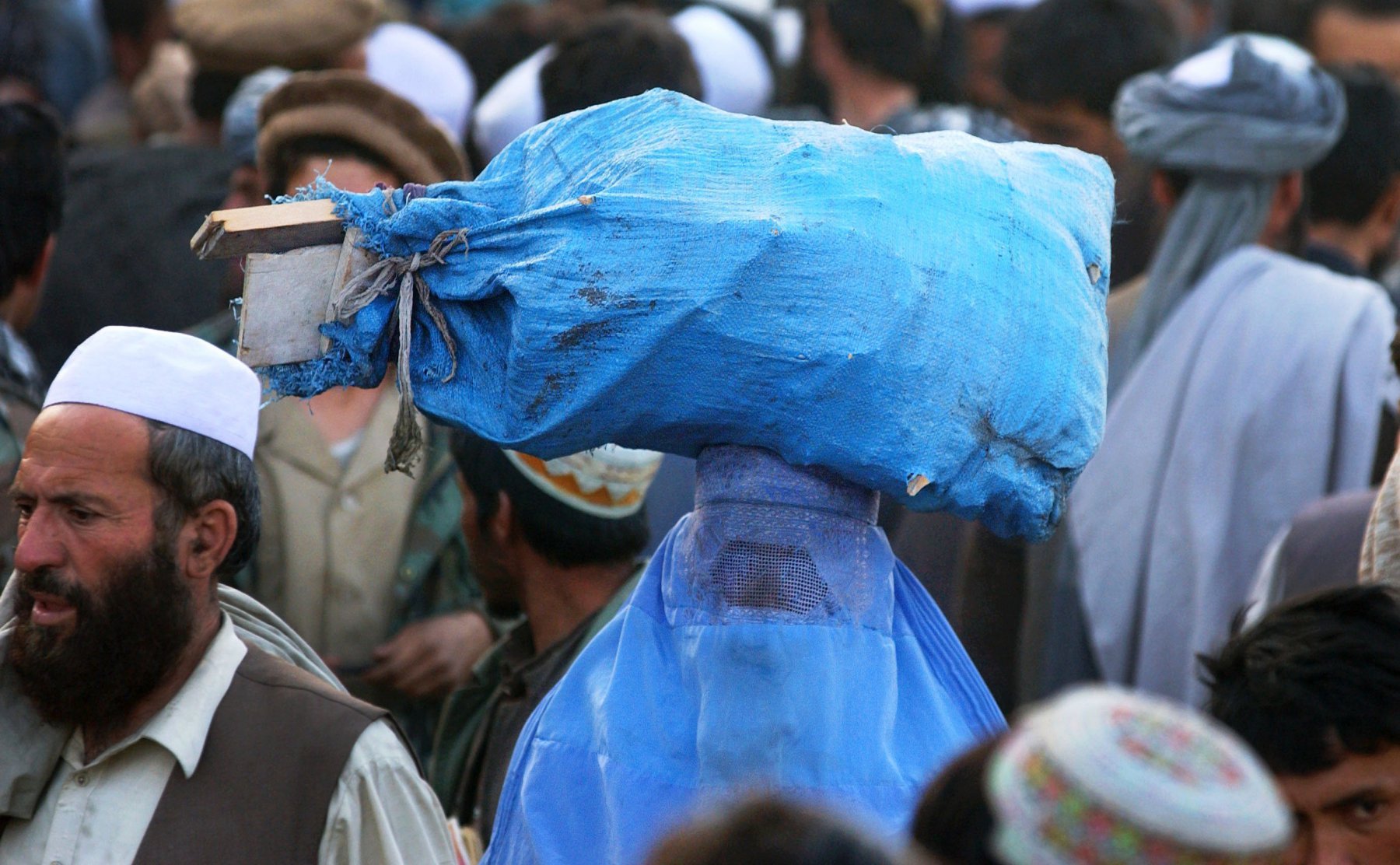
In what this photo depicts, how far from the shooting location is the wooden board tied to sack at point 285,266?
86.0 inches

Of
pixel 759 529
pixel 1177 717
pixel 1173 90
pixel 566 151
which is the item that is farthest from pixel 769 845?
pixel 1173 90

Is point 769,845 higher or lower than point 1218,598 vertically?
higher

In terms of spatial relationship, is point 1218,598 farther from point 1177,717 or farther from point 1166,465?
point 1177,717

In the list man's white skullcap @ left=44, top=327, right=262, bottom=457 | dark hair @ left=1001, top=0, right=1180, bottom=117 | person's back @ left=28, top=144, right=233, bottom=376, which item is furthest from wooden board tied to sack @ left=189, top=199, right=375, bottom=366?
dark hair @ left=1001, top=0, right=1180, bottom=117

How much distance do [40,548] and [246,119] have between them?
2829mm

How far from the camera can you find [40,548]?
264 cm

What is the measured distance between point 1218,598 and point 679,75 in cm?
187

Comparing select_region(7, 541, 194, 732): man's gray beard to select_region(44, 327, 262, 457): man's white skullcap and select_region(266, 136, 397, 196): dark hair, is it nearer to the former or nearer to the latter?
select_region(44, 327, 262, 457): man's white skullcap

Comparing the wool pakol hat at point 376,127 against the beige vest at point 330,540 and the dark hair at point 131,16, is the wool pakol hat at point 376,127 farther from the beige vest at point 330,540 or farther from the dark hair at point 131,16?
the dark hair at point 131,16

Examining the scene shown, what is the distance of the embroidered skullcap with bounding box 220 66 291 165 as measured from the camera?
5242 millimetres

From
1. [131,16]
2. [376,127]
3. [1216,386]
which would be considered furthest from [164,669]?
[131,16]

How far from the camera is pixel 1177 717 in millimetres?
1237

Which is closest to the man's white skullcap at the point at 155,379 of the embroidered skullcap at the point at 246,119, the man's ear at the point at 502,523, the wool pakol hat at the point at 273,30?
the man's ear at the point at 502,523

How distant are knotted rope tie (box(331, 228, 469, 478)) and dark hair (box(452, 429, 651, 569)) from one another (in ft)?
3.95
